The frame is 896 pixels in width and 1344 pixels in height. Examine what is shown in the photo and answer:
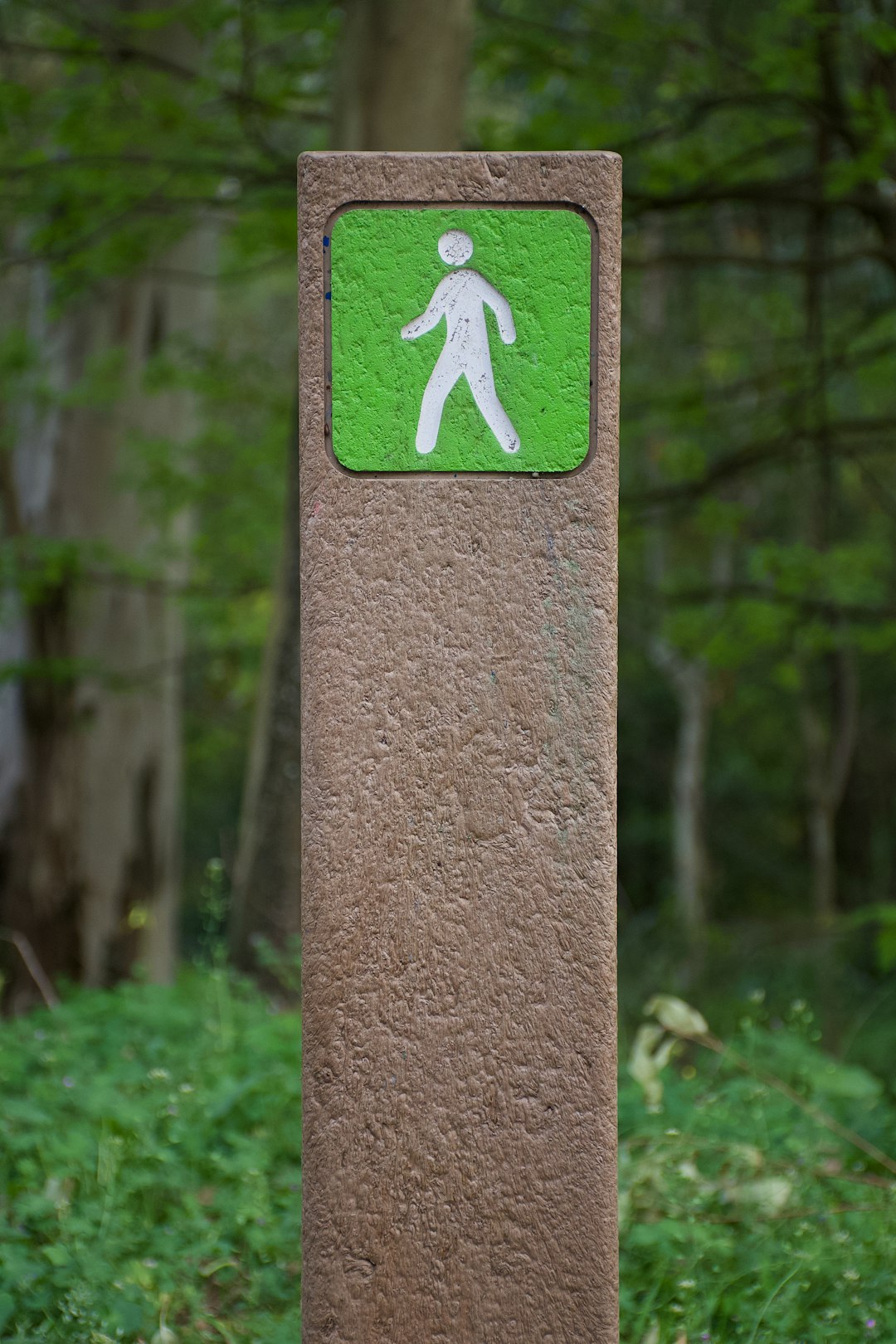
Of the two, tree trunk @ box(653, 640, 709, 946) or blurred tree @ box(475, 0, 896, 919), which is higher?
blurred tree @ box(475, 0, 896, 919)

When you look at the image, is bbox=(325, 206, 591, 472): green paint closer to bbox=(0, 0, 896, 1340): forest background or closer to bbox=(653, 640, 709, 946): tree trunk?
bbox=(0, 0, 896, 1340): forest background

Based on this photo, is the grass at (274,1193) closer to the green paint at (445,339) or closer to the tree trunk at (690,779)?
the green paint at (445,339)

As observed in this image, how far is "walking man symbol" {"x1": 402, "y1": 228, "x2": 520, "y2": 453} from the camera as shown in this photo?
1.71m

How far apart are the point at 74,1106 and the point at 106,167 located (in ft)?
12.1

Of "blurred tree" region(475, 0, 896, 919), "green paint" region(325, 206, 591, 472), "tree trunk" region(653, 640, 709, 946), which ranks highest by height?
"blurred tree" region(475, 0, 896, 919)

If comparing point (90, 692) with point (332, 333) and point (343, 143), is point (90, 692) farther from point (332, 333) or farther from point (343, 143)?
point (332, 333)

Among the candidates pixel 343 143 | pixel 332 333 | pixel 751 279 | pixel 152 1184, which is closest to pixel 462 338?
pixel 332 333

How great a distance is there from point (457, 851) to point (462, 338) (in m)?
0.76

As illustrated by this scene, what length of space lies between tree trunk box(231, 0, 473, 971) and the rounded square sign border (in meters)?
2.58

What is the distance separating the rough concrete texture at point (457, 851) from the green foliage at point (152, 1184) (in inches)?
26.1

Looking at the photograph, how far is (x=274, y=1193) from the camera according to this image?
262 cm

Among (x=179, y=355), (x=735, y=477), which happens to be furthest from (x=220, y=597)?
(x=735, y=477)

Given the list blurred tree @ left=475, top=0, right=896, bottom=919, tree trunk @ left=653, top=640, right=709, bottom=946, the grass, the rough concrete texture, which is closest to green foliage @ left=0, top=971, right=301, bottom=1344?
the grass

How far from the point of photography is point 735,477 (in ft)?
22.1
